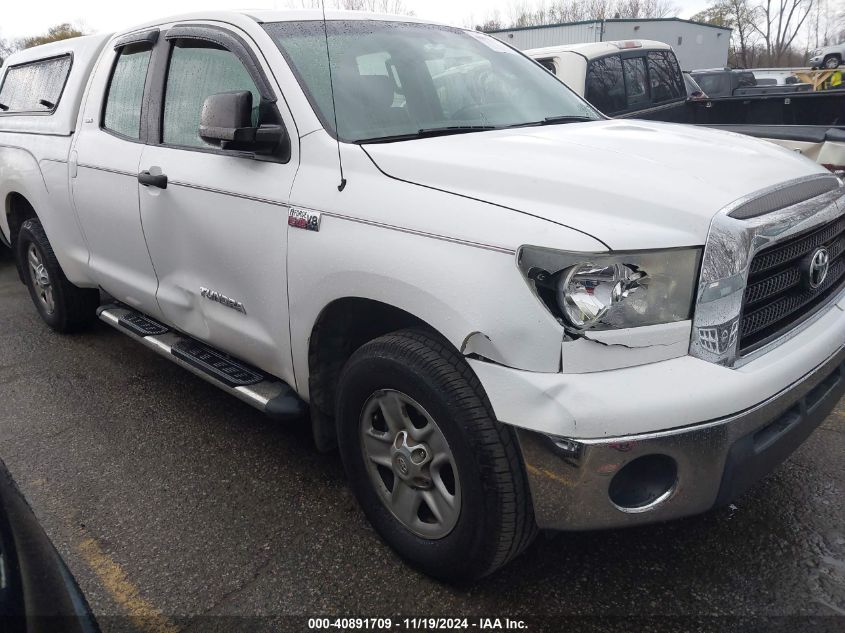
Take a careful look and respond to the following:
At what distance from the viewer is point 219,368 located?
122 inches

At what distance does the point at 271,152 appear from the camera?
266 centimetres

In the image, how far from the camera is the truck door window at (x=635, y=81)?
773 centimetres

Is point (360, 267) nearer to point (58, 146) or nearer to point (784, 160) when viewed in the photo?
point (784, 160)

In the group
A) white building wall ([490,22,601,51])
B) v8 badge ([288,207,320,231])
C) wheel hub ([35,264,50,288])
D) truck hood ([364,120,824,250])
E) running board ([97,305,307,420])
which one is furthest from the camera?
white building wall ([490,22,601,51])

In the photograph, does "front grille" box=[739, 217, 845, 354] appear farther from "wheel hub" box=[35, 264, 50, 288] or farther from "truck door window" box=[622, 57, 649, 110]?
"truck door window" box=[622, 57, 649, 110]

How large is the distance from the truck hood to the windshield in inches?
9.1

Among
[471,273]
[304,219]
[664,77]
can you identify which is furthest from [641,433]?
[664,77]

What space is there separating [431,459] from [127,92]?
2.71 m

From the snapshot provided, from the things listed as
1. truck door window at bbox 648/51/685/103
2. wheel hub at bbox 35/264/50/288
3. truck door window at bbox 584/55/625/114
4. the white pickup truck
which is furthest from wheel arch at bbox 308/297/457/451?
truck door window at bbox 648/51/685/103

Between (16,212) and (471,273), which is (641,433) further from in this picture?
(16,212)

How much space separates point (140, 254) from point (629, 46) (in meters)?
6.42

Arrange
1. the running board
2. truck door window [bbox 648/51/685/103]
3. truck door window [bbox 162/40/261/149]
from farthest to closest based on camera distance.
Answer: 1. truck door window [bbox 648/51/685/103]
2. truck door window [bbox 162/40/261/149]
3. the running board

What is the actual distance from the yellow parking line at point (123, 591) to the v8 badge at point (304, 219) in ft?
4.54

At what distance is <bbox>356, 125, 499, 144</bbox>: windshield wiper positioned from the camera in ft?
8.45
